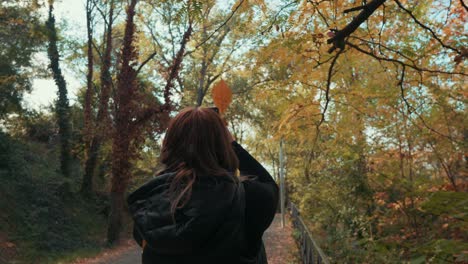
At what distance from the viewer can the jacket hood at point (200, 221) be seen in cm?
153

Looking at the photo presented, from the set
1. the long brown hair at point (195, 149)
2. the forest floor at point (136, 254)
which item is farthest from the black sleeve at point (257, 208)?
the forest floor at point (136, 254)

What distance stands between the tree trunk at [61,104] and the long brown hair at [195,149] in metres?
16.6

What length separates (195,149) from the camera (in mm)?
1634

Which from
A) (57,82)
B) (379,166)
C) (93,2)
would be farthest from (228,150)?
(93,2)

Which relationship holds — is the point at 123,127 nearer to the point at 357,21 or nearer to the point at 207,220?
the point at 357,21

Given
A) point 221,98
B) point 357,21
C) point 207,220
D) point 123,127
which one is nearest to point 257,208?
point 207,220

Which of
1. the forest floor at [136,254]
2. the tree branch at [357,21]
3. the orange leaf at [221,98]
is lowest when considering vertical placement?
the forest floor at [136,254]

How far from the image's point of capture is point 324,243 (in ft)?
24.6

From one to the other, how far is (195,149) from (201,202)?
22 cm

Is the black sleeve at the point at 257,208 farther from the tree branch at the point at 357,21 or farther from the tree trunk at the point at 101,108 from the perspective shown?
the tree trunk at the point at 101,108

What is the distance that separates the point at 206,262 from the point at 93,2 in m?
18.5

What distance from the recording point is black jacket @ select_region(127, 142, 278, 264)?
154 cm

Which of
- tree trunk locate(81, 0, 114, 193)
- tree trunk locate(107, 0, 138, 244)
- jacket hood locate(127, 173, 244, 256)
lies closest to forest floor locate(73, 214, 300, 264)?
tree trunk locate(107, 0, 138, 244)

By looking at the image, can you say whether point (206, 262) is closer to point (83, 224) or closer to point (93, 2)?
point (83, 224)
